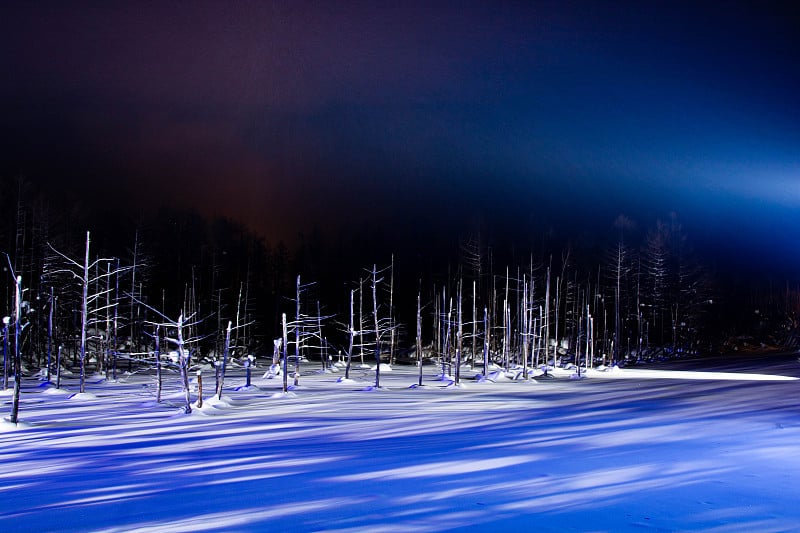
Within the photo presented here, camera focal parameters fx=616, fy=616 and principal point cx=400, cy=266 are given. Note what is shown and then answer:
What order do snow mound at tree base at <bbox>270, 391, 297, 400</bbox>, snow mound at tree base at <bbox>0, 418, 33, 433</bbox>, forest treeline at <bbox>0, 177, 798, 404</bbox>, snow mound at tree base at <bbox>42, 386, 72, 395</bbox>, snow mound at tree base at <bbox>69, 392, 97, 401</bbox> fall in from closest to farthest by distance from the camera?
snow mound at tree base at <bbox>0, 418, 33, 433</bbox> → snow mound at tree base at <bbox>69, 392, 97, 401</bbox> → snow mound at tree base at <bbox>270, 391, 297, 400</bbox> → snow mound at tree base at <bbox>42, 386, 72, 395</bbox> → forest treeline at <bbox>0, 177, 798, 404</bbox>

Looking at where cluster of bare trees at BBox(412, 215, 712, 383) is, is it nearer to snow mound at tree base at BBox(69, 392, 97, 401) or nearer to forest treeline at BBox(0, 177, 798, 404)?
forest treeline at BBox(0, 177, 798, 404)

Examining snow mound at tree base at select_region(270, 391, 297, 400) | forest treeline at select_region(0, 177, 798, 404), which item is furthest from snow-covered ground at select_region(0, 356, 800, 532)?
forest treeline at select_region(0, 177, 798, 404)

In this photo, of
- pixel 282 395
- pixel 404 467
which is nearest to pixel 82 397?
pixel 282 395

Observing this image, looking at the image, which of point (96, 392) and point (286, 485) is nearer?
point (286, 485)

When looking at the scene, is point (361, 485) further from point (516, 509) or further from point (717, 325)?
point (717, 325)

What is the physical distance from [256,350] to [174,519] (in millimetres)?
51202

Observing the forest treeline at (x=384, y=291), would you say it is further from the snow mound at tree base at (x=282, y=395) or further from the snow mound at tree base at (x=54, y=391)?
the snow mound at tree base at (x=282, y=395)

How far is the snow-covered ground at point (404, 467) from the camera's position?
7371 millimetres

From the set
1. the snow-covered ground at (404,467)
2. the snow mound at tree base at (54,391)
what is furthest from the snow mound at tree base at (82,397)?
the snow mound at tree base at (54,391)

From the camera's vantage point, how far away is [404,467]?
33.2 feet

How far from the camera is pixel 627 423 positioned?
15.2m

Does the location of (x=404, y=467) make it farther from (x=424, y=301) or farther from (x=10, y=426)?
(x=424, y=301)

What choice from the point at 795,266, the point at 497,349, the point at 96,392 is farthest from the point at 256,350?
the point at 795,266

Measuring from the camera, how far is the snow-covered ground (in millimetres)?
7371
